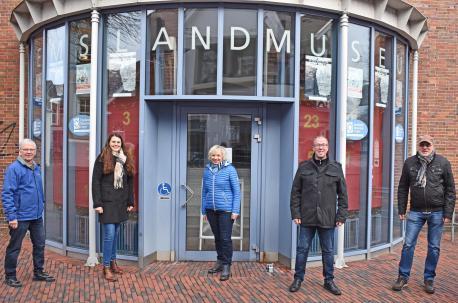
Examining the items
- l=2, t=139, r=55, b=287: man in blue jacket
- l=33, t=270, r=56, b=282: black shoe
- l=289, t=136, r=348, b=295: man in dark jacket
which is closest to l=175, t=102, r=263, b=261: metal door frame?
l=289, t=136, r=348, b=295: man in dark jacket

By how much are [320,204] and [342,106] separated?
170cm

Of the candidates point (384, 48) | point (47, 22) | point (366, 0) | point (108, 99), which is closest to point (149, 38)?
point (108, 99)

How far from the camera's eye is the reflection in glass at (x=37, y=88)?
7.57 m

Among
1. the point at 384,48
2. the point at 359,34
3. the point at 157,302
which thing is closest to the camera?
the point at 157,302

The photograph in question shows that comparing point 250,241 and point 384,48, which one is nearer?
point 250,241

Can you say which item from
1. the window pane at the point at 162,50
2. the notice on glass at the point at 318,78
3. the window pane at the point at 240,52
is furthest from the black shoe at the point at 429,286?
the window pane at the point at 162,50

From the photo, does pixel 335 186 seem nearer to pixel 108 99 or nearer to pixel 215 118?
pixel 215 118

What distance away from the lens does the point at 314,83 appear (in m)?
6.54

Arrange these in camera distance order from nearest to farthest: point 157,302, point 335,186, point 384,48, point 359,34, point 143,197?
point 157,302, point 335,186, point 143,197, point 359,34, point 384,48

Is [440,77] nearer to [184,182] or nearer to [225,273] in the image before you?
[184,182]

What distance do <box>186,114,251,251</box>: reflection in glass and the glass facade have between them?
0.14 ft

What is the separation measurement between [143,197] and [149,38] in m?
2.09

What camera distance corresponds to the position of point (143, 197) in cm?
630

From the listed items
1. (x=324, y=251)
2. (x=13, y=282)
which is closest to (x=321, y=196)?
(x=324, y=251)
